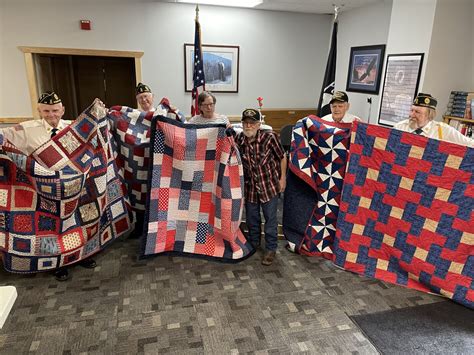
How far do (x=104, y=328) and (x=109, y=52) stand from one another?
3.98m

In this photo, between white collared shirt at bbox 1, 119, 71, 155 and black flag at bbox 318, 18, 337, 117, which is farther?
Answer: black flag at bbox 318, 18, 337, 117

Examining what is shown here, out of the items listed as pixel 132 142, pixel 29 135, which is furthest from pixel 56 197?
pixel 132 142

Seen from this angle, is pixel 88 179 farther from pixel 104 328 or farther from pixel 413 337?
pixel 413 337

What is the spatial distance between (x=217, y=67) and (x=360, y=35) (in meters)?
2.11

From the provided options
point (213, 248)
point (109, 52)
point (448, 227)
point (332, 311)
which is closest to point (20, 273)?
point (213, 248)

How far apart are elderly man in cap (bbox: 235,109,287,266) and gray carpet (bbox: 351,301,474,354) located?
874mm

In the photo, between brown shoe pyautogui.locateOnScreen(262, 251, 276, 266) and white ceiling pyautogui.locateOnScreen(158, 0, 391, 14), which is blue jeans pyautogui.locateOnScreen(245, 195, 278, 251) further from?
white ceiling pyautogui.locateOnScreen(158, 0, 391, 14)

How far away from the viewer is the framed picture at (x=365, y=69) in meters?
4.43

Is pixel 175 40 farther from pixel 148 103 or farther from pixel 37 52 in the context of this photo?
pixel 148 103

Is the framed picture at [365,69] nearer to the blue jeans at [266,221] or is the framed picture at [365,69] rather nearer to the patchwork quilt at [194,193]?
the blue jeans at [266,221]

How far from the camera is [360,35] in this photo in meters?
4.81

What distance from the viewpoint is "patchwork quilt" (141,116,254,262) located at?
243cm

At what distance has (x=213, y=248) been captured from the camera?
2.61 m

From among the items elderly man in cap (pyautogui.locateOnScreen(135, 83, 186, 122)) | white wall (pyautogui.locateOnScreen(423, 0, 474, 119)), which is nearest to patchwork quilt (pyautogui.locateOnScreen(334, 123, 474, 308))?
elderly man in cap (pyautogui.locateOnScreen(135, 83, 186, 122))
